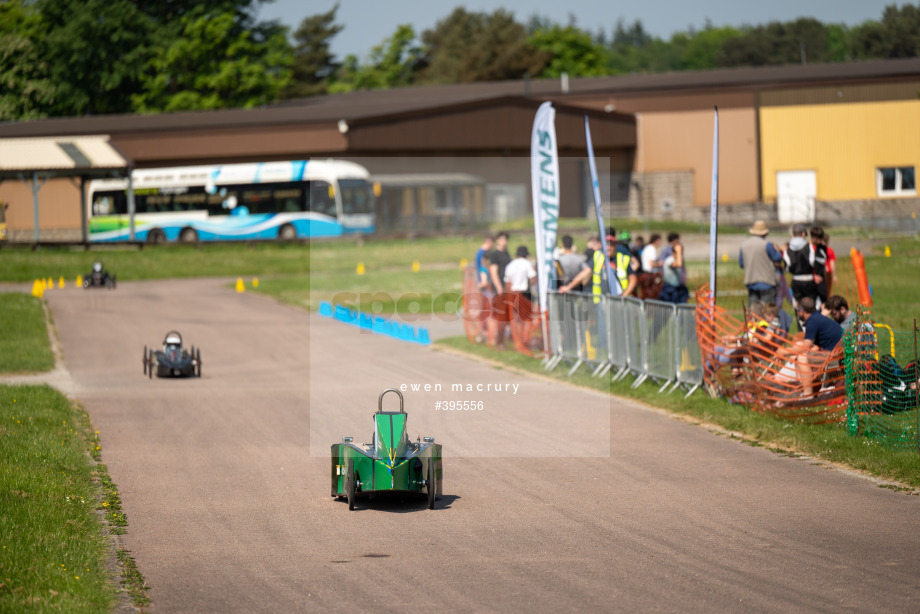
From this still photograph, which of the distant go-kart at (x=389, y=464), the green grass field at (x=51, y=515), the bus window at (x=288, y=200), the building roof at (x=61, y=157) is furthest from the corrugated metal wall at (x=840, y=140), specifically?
the distant go-kart at (x=389, y=464)

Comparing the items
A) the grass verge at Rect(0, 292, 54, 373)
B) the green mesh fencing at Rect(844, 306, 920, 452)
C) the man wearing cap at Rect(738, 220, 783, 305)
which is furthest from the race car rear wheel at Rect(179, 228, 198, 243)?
the green mesh fencing at Rect(844, 306, 920, 452)

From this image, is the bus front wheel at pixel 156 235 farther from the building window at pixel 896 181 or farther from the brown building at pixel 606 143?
the building window at pixel 896 181

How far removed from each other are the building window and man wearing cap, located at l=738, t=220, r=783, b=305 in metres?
39.3

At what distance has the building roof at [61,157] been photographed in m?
45.6

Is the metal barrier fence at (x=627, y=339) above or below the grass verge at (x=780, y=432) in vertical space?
above

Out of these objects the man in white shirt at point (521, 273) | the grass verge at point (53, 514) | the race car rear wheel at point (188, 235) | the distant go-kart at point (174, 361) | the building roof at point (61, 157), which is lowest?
the grass verge at point (53, 514)

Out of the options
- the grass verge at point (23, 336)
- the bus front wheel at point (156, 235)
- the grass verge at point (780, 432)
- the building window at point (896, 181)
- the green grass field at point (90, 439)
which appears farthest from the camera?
the building window at point (896, 181)

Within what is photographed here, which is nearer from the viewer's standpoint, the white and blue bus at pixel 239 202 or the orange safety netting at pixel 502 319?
the orange safety netting at pixel 502 319

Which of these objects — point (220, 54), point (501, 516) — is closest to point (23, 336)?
point (501, 516)

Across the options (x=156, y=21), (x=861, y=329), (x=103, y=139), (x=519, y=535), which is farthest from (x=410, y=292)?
(x=156, y=21)

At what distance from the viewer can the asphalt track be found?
7070mm

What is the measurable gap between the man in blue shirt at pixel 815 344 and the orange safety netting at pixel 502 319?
21.6 ft

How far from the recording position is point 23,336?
2325cm

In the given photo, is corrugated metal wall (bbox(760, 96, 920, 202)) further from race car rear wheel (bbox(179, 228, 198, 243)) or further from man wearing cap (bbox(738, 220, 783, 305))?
man wearing cap (bbox(738, 220, 783, 305))
